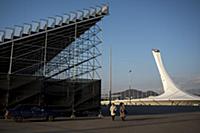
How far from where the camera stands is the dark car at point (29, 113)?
24.5m

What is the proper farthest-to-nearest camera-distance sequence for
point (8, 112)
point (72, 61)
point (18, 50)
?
point (72, 61) → point (18, 50) → point (8, 112)

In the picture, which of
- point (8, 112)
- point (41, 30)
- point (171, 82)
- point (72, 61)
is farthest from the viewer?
point (171, 82)

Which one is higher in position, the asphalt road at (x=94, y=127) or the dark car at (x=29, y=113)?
the dark car at (x=29, y=113)

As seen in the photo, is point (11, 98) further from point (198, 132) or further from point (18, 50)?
point (198, 132)

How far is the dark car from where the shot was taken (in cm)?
2452

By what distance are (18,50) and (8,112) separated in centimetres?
1047

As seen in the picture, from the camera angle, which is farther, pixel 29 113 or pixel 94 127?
pixel 29 113

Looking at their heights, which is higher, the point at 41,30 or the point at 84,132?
the point at 41,30

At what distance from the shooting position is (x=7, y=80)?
2758cm

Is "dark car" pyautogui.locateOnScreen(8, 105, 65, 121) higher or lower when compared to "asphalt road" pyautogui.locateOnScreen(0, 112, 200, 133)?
higher

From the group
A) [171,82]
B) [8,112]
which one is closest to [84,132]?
[8,112]

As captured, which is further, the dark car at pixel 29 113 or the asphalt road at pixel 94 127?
the dark car at pixel 29 113

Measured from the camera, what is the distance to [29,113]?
25.4 metres

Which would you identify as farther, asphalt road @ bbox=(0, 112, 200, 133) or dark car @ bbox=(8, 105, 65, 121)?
dark car @ bbox=(8, 105, 65, 121)
